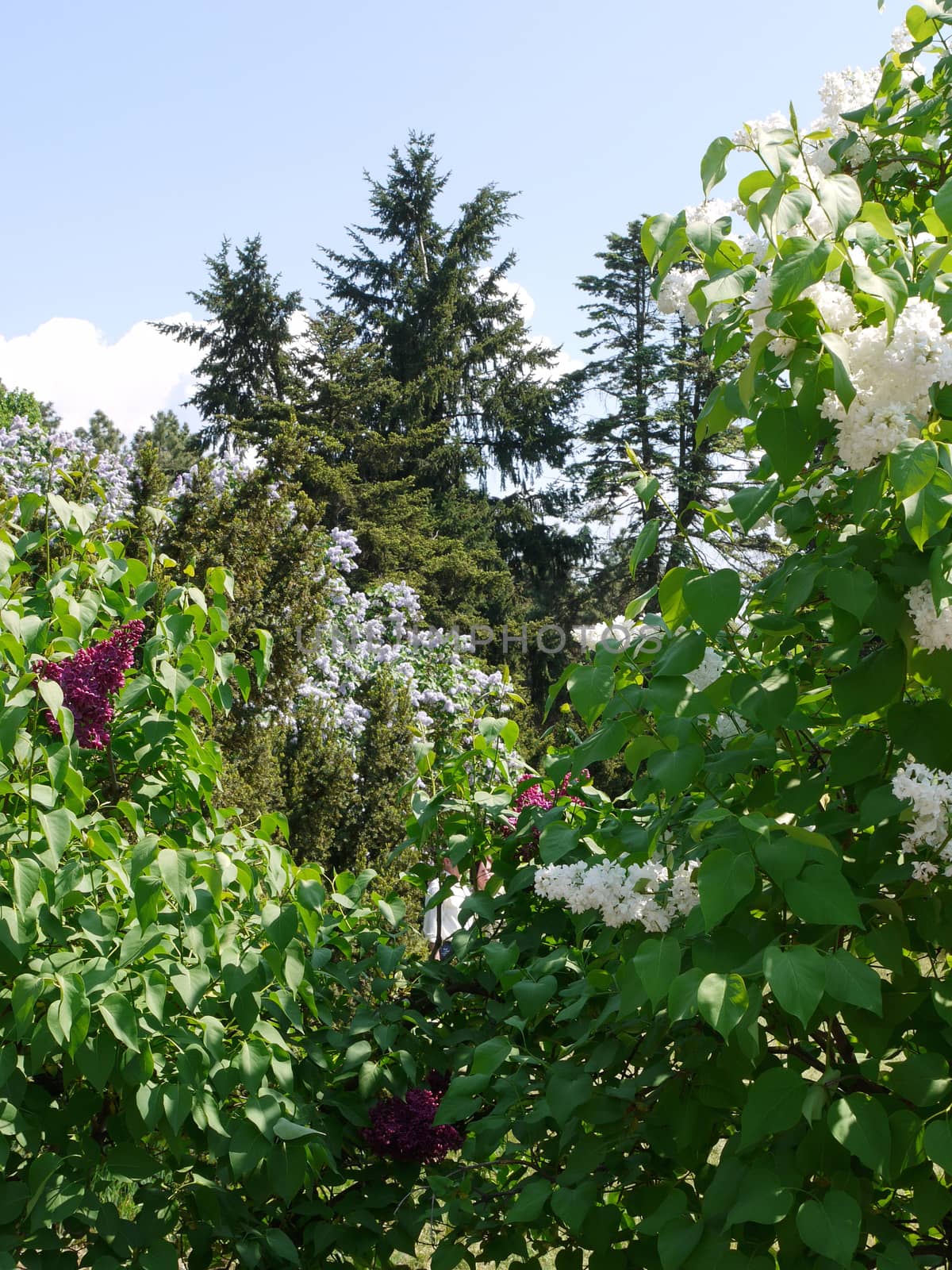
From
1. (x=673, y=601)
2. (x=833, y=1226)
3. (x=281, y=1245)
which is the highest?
(x=673, y=601)

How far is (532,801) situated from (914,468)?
1.23 metres

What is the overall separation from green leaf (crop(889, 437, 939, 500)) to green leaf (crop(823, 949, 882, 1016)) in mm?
463

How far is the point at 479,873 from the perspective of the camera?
87.7 inches

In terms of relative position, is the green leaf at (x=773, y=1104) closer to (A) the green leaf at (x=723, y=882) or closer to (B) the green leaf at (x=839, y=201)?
(A) the green leaf at (x=723, y=882)

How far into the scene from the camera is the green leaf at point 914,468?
1.04m

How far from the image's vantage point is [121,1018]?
1528 millimetres

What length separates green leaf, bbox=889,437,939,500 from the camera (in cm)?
104

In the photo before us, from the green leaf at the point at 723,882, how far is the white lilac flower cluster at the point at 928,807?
0.61 ft

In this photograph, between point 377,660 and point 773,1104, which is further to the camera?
point 377,660

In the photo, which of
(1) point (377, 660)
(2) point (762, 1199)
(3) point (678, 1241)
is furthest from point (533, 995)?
(1) point (377, 660)

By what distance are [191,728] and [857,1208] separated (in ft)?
4.31

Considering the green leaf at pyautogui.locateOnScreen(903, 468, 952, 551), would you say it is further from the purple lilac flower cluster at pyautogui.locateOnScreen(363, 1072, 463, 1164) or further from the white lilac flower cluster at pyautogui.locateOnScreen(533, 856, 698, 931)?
the purple lilac flower cluster at pyautogui.locateOnScreen(363, 1072, 463, 1164)

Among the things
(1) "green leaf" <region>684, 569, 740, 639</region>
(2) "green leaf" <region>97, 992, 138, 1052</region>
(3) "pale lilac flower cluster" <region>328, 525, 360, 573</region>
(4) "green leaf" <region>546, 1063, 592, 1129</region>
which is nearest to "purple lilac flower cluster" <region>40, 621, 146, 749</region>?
(2) "green leaf" <region>97, 992, 138, 1052</region>

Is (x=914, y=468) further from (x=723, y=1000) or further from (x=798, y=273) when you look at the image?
(x=723, y=1000)
